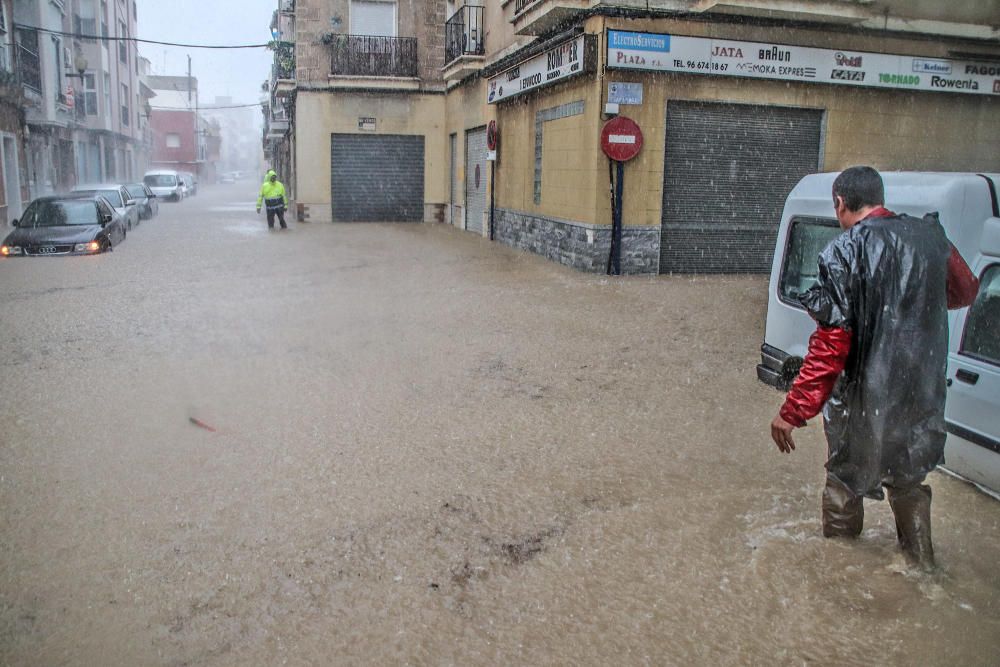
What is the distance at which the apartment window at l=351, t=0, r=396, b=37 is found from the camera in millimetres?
26016

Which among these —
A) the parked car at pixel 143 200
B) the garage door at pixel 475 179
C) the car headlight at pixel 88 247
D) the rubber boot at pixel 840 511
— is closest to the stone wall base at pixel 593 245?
the garage door at pixel 475 179

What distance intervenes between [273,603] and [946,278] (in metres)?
3.14

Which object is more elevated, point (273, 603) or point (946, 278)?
point (946, 278)

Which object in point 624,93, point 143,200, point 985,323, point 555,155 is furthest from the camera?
point 143,200

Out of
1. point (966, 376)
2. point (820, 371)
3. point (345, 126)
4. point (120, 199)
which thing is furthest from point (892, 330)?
point (345, 126)

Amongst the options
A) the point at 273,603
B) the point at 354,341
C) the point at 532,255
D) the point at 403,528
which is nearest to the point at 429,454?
the point at 403,528

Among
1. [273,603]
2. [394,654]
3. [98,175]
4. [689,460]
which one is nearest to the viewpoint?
[394,654]

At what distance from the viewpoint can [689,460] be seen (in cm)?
545

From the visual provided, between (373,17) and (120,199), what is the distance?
9.02 metres

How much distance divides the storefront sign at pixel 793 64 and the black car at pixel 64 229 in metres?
10.3

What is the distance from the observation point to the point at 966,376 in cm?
457

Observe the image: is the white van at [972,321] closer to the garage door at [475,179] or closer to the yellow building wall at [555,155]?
the yellow building wall at [555,155]

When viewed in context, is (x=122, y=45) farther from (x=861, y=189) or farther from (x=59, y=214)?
(x=861, y=189)

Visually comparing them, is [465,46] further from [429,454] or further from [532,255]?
[429,454]
